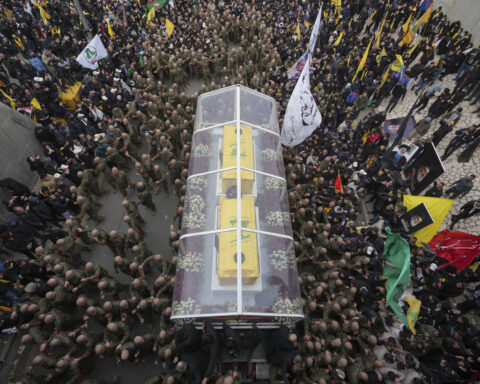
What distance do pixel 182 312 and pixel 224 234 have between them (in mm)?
1856

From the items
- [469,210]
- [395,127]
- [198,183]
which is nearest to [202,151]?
[198,183]

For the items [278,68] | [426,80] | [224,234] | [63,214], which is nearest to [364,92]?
[426,80]

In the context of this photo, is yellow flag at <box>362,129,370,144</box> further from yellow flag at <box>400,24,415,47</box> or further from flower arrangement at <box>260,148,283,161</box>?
yellow flag at <box>400,24,415,47</box>

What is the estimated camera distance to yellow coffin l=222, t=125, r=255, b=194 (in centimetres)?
693

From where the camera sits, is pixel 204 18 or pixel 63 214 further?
pixel 204 18

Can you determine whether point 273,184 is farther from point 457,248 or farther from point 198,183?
point 457,248

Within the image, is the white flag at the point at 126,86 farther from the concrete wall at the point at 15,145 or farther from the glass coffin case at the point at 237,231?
the glass coffin case at the point at 237,231

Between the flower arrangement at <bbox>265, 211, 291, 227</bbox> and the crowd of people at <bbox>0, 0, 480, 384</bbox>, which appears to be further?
the flower arrangement at <bbox>265, 211, 291, 227</bbox>

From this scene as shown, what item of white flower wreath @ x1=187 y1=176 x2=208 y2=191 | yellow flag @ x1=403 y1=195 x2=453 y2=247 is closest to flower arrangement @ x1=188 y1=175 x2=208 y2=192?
white flower wreath @ x1=187 y1=176 x2=208 y2=191

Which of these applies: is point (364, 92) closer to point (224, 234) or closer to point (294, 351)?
point (224, 234)

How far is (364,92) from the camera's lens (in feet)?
41.5

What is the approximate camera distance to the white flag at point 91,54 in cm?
1072

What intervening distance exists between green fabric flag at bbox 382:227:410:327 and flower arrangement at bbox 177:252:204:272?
4.44m

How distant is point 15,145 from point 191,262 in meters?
8.76
